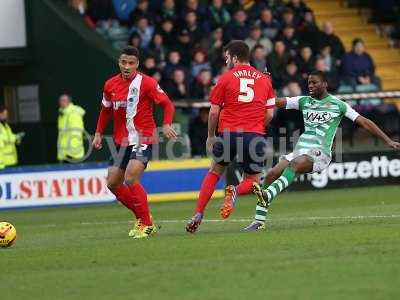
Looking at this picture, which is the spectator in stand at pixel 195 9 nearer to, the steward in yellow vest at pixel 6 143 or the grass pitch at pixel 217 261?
the steward in yellow vest at pixel 6 143

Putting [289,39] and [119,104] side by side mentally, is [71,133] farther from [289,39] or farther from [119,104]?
[119,104]

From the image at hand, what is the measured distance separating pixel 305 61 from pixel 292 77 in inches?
38.8

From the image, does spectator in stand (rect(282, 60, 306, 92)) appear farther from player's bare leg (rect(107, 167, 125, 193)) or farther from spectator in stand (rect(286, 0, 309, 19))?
player's bare leg (rect(107, 167, 125, 193))

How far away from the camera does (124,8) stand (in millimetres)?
25781

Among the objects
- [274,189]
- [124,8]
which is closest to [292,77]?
[124,8]

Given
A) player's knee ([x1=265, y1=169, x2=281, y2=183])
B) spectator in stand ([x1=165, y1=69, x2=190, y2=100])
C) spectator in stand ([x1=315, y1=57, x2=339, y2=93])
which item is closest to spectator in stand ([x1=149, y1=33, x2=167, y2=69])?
spectator in stand ([x1=165, y1=69, x2=190, y2=100])

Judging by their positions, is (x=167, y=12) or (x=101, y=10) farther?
(x=101, y=10)

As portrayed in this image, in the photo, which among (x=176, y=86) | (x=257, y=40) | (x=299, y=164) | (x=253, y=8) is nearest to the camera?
(x=299, y=164)

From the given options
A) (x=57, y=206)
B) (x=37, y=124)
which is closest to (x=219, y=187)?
(x=57, y=206)

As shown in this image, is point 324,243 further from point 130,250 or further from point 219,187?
point 219,187

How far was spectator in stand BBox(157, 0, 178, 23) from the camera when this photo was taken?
25.5 meters

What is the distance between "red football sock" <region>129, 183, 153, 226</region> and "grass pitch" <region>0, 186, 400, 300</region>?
0.27 meters

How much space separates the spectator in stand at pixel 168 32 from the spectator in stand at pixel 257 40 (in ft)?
5.11

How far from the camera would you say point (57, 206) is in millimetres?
21797
